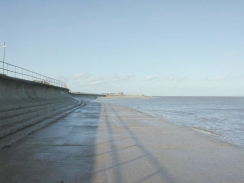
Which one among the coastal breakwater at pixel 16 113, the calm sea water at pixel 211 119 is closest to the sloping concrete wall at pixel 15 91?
the coastal breakwater at pixel 16 113

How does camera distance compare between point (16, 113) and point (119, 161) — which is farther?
point (16, 113)

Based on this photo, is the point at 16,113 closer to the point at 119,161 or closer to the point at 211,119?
the point at 119,161

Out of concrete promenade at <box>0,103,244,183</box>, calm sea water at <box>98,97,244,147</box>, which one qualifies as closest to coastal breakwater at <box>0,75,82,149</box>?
concrete promenade at <box>0,103,244,183</box>

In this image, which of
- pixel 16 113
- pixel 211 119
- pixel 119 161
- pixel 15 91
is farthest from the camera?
pixel 211 119

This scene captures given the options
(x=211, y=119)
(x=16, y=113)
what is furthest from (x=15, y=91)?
(x=211, y=119)

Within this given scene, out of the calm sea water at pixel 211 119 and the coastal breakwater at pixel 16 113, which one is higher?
the coastal breakwater at pixel 16 113

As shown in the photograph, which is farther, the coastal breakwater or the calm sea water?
the calm sea water

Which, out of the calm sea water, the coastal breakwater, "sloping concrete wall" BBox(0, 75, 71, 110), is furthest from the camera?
the calm sea water

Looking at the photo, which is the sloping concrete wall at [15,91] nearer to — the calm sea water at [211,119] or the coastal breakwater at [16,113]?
the coastal breakwater at [16,113]

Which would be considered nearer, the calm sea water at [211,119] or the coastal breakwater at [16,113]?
the coastal breakwater at [16,113]

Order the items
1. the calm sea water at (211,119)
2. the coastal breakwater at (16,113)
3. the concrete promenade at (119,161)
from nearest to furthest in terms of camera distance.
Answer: the concrete promenade at (119,161)
the coastal breakwater at (16,113)
the calm sea water at (211,119)

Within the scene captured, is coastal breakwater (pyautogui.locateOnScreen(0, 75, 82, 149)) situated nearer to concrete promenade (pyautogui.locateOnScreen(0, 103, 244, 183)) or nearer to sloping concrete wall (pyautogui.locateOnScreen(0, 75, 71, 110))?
sloping concrete wall (pyautogui.locateOnScreen(0, 75, 71, 110))

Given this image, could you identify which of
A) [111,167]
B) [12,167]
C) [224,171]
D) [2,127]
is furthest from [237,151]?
[2,127]

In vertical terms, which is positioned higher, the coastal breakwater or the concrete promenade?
the coastal breakwater
